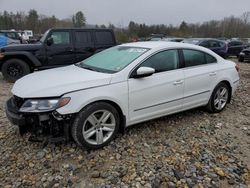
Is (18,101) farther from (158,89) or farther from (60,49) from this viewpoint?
(60,49)

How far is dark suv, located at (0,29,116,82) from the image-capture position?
7.77m

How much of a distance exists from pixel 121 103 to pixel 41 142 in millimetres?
1307

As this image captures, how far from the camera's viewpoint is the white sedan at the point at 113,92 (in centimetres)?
307

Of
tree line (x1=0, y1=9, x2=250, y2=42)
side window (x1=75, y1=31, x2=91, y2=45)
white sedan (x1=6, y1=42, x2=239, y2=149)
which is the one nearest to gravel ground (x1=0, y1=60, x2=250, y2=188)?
white sedan (x1=6, y1=42, x2=239, y2=149)

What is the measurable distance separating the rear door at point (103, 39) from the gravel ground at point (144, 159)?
5002mm

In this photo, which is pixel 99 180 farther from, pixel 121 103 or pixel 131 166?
pixel 121 103

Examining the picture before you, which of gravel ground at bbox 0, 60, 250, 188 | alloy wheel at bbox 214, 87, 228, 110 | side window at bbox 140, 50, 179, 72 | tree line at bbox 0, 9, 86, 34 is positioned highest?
tree line at bbox 0, 9, 86, 34

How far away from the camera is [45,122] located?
3.07 m

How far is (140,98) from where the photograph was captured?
3.61m

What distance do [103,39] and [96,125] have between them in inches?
233

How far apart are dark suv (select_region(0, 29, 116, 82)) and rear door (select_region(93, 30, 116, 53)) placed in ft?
0.49

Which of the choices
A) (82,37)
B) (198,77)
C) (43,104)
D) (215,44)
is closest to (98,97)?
(43,104)

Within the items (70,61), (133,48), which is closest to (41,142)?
(133,48)

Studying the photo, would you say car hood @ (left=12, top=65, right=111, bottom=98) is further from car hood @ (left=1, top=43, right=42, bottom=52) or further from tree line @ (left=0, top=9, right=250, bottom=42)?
tree line @ (left=0, top=9, right=250, bottom=42)
